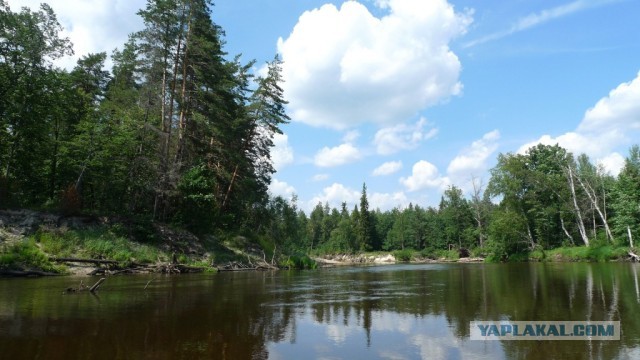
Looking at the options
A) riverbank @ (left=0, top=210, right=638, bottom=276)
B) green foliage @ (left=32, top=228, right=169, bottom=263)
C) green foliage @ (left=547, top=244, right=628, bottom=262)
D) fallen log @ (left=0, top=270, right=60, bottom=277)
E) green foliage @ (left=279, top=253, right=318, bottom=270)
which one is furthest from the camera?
green foliage @ (left=547, top=244, right=628, bottom=262)

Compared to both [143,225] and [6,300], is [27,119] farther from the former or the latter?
[6,300]

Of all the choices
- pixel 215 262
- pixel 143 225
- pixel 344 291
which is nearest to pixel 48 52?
pixel 143 225

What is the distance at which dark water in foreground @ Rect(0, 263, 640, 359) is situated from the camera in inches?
288

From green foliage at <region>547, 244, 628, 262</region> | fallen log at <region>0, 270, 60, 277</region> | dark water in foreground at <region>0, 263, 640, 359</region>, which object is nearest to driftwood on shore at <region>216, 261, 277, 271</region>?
fallen log at <region>0, 270, 60, 277</region>

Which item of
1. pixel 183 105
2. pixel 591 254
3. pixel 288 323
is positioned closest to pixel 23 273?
pixel 288 323

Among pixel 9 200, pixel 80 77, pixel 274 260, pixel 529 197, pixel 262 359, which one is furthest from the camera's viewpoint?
pixel 529 197

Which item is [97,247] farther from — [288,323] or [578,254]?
[578,254]

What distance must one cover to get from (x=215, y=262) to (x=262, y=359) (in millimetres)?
27423

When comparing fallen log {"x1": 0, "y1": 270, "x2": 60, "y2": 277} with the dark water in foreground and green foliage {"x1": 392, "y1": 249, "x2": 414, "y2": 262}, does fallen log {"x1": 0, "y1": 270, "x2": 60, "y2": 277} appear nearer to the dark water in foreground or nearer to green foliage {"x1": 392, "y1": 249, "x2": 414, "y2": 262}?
the dark water in foreground

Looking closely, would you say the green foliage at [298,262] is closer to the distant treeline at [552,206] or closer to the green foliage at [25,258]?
the distant treeline at [552,206]

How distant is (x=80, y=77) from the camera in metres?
44.2

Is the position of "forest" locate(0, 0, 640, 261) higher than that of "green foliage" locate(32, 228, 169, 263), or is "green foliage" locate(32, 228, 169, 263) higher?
"forest" locate(0, 0, 640, 261)

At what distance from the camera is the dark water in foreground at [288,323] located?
7316 millimetres

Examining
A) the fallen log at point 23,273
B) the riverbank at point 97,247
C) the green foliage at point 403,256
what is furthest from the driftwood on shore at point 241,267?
the green foliage at point 403,256
